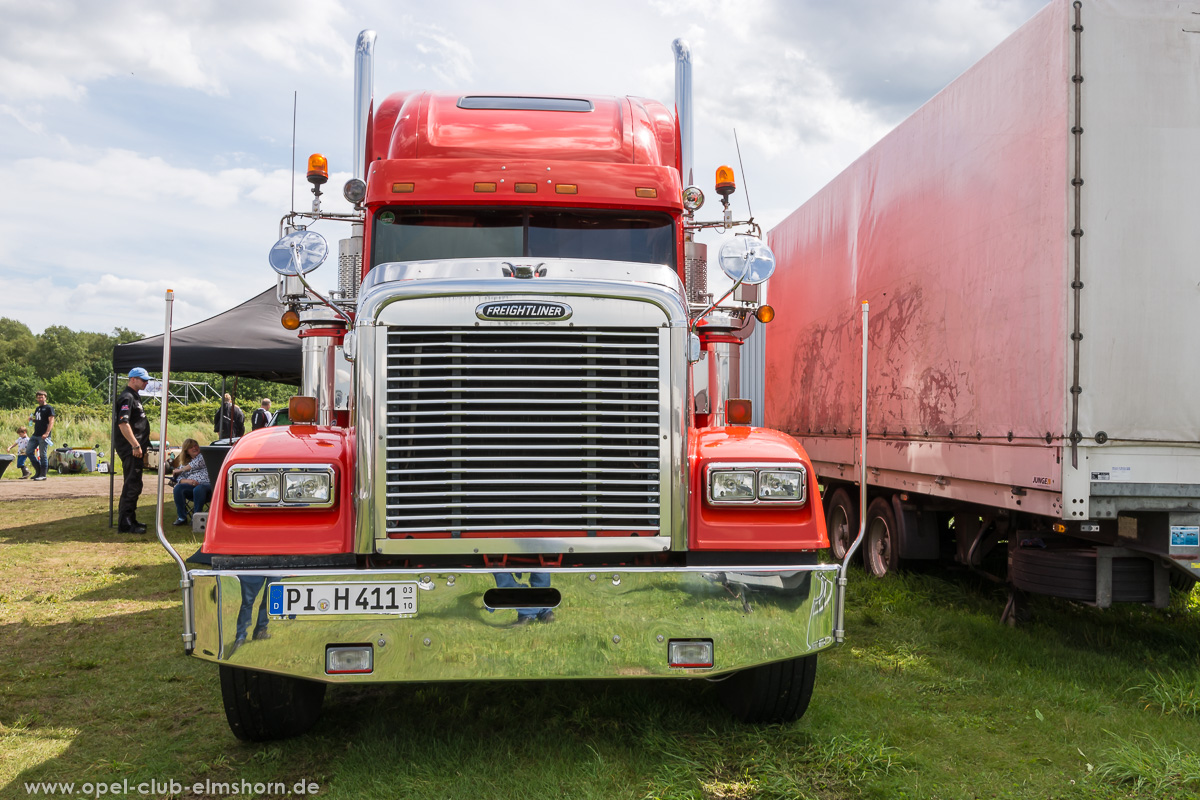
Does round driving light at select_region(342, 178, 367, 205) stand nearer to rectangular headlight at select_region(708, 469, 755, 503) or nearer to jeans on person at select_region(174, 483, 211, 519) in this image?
rectangular headlight at select_region(708, 469, 755, 503)

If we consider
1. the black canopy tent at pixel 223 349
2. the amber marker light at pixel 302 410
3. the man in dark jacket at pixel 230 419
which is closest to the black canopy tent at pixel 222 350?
the black canopy tent at pixel 223 349

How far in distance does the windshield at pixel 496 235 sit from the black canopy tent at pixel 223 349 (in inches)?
283

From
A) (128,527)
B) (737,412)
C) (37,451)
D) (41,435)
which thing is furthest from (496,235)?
(37,451)

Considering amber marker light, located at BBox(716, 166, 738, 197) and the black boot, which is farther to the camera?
the black boot

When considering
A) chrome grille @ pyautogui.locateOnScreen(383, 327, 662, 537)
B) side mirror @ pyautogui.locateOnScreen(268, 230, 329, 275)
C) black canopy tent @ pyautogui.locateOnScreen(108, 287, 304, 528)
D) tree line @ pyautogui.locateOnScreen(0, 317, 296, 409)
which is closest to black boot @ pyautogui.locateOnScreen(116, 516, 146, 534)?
black canopy tent @ pyautogui.locateOnScreen(108, 287, 304, 528)

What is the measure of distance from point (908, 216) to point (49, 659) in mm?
6756

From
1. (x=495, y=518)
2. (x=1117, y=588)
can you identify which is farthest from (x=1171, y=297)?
(x=495, y=518)

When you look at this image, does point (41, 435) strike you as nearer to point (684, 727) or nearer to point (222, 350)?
point (222, 350)

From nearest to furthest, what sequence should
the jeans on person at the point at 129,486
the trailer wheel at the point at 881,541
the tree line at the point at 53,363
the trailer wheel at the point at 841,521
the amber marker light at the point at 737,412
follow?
the amber marker light at the point at 737,412 < the trailer wheel at the point at 881,541 < the trailer wheel at the point at 841,521 < the jeans on person at the point at 129,486 < the tree line at the point at 53,363

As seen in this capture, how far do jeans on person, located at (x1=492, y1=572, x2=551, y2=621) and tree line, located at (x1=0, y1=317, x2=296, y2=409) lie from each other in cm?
7116

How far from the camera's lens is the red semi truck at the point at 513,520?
11.1 feet

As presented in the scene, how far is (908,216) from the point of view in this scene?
6.91 metres

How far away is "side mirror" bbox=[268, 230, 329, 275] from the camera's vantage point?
4395mm

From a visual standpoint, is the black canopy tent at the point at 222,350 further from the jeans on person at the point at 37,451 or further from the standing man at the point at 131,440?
the jeans on person at the point at 37,451
